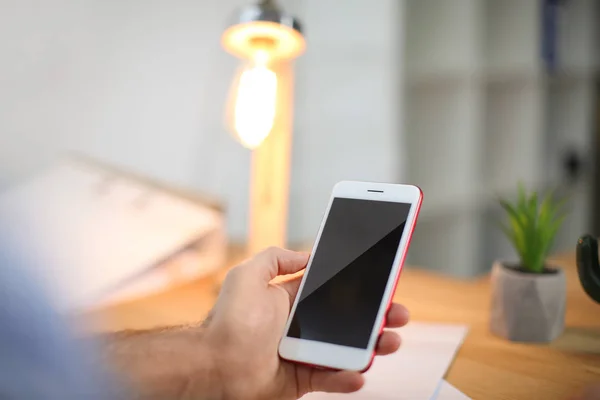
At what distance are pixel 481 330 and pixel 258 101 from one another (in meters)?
0.40

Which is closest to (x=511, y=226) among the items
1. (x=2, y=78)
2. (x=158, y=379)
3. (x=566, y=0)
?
(x=158, y=379)

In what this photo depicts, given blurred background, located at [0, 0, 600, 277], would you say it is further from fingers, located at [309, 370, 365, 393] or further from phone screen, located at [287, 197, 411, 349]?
fingers, located at [309, 370, 365, 393]

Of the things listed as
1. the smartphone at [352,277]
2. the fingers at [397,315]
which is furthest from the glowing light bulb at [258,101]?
the fingers at [397,315]

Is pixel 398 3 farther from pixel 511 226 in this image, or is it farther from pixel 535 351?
pixel 535 351

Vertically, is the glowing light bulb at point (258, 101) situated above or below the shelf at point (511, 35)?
below

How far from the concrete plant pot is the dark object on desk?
0.04 meters

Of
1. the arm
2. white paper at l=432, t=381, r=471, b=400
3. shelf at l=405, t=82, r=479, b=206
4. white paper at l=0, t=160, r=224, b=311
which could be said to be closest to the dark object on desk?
white paper at l=432, t=381, r=471, b=400

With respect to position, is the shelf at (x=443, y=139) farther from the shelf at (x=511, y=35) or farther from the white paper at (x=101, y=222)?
the white paper at (x=101, y=222)

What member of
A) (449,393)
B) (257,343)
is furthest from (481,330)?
(257,343)

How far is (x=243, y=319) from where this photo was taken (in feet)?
1.33

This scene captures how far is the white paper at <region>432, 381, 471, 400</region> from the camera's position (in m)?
0.41

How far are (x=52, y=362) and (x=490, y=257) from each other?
1.76 metres

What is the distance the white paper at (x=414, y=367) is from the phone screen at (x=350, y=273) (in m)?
0.06

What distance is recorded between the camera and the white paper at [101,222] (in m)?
0.59
